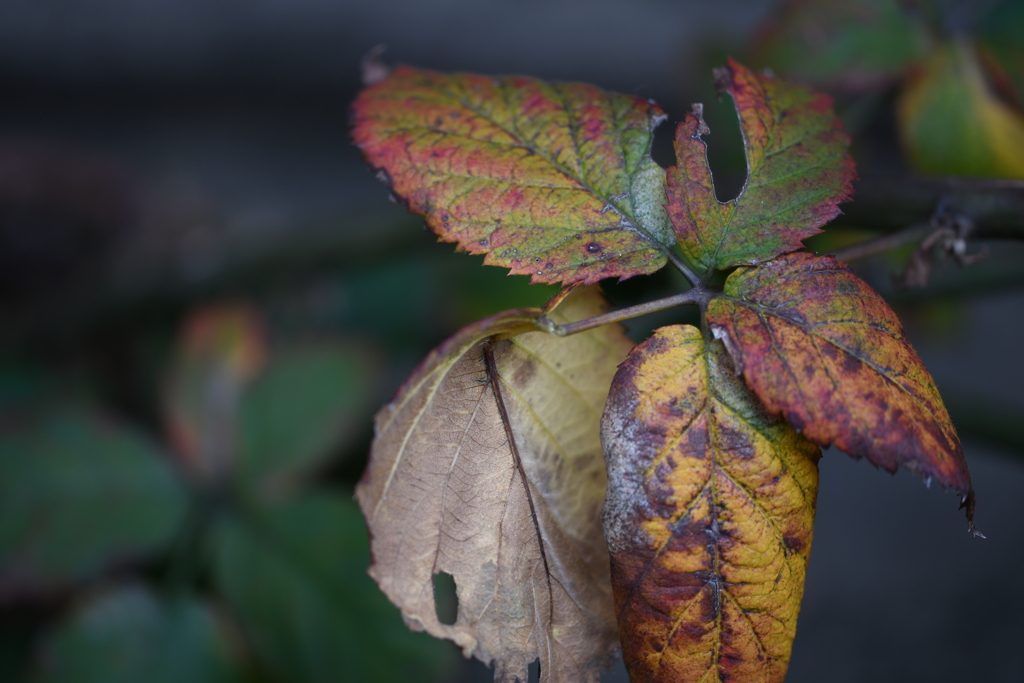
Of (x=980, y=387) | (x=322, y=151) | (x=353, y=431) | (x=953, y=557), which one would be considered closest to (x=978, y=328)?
(x=980, y=387)

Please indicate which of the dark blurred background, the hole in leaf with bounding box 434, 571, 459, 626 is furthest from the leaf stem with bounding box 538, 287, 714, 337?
the hole in leaf with bounding box 434, 571, 459, 626

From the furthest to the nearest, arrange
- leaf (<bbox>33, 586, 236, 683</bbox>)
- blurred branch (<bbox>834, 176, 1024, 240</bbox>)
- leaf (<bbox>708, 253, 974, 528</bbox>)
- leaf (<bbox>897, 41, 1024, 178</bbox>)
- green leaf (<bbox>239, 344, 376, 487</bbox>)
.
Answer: green leaf (<bbox>239, 344, 376, 487</bbox>), leaf (<bbox>33, 586, 236, 683</bbox>), leaf (<bbox>897, 41, 1024, 178</bbox>), blurred branch (<bbox>834, 176, 1024, 240</bbox>), leaf (<bbox>708, 253, 974, 528</bbox>)

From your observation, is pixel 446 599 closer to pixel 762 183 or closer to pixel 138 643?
pixel 138 643

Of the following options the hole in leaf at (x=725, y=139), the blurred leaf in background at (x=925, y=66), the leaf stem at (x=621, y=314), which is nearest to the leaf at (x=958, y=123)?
the blurred leaf in background at (x=925, y=66)

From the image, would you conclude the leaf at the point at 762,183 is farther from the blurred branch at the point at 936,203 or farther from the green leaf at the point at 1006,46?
the green leaf at the point at 1006,46

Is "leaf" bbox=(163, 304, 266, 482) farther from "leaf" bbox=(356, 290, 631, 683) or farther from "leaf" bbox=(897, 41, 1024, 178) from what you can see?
"leaf" bbox=(897, 41, 1024, 178)

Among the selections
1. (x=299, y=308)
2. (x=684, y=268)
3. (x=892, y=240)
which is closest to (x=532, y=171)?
(x=684, y=268)
